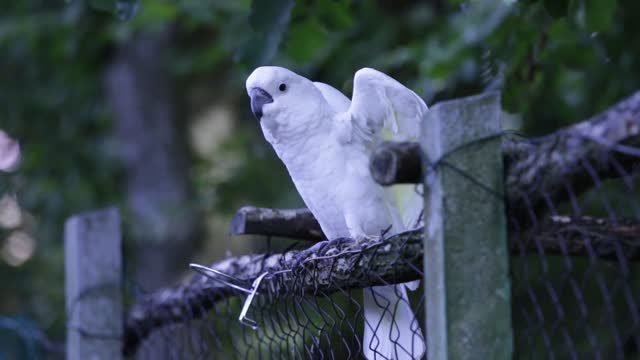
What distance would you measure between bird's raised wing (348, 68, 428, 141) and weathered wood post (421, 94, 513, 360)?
2.56 feet

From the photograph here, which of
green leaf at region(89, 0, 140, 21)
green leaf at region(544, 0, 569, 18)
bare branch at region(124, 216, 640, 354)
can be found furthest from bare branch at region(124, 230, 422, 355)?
green leaf at region(544, 0, 569, 18)

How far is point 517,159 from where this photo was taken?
1.35m

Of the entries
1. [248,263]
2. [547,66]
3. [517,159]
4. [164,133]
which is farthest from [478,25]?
[164,133]

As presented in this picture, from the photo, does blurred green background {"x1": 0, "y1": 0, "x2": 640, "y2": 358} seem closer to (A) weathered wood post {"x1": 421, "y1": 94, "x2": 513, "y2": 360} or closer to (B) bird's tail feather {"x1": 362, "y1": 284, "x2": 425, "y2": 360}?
(B) bird's tail feather {"x1": 362, "y1": 284, "x2": 425, "y2": 360}

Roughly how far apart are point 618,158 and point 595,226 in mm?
362

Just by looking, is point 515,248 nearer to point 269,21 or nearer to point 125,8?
point 269,21

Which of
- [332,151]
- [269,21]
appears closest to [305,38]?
[269,21]

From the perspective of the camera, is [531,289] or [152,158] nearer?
[531,289]

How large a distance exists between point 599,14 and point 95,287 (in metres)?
1.78

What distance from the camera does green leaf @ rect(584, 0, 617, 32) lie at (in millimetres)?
2393

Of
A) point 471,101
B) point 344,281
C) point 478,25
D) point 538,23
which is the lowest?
point 344,281

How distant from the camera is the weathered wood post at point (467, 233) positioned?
132cm

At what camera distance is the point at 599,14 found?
7.91ft

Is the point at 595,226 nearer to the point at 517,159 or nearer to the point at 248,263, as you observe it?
the point at 517,159
